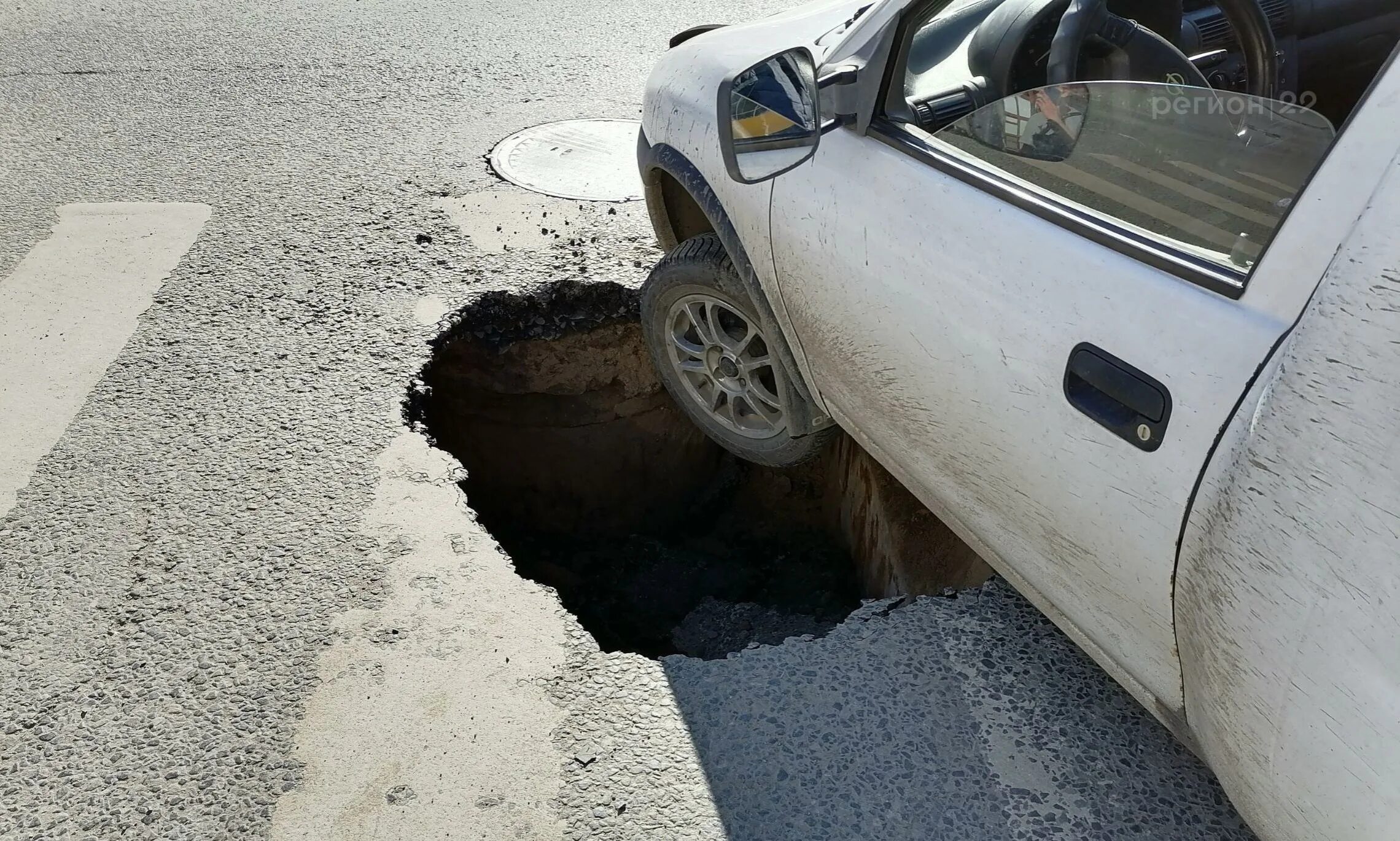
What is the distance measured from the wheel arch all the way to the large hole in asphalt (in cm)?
53

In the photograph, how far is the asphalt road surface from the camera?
2352 millimetres

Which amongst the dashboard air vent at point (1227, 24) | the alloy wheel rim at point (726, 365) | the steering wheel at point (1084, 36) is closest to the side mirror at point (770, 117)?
the steering wheel at point (1084, 36)

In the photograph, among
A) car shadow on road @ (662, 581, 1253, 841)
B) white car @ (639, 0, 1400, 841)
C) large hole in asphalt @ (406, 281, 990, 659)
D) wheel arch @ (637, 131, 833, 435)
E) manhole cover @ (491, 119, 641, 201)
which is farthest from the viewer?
manhole cover @ (491, 119, 641, 201)

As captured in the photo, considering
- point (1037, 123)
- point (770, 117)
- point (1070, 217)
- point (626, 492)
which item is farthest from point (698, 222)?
point (1070, 217)

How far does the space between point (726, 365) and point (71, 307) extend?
276cm

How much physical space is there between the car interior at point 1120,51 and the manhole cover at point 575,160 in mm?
2561

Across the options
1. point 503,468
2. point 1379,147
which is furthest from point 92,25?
point 1379,147

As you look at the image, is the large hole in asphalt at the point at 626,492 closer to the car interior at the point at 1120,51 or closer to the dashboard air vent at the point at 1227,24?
the car interior at the point at 1120,51

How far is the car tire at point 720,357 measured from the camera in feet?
10.7

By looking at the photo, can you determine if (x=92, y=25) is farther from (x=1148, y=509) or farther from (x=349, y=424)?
(x=1148, y=509)

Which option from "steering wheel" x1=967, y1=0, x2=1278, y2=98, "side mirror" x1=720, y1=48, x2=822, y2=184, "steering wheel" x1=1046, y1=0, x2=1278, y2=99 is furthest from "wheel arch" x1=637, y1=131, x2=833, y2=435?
"steering wheel" x1=1046, y1=0, x2=1278, y2=99

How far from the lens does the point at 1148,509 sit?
5.92 feet

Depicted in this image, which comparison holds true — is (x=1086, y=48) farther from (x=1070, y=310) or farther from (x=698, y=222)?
(x=698, y=222)

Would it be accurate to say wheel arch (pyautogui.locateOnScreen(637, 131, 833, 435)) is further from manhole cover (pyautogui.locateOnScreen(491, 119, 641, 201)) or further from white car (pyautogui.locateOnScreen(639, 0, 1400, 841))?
manhole cover (pyautogui.locateOnScreen(491, 119, 641, 201))
